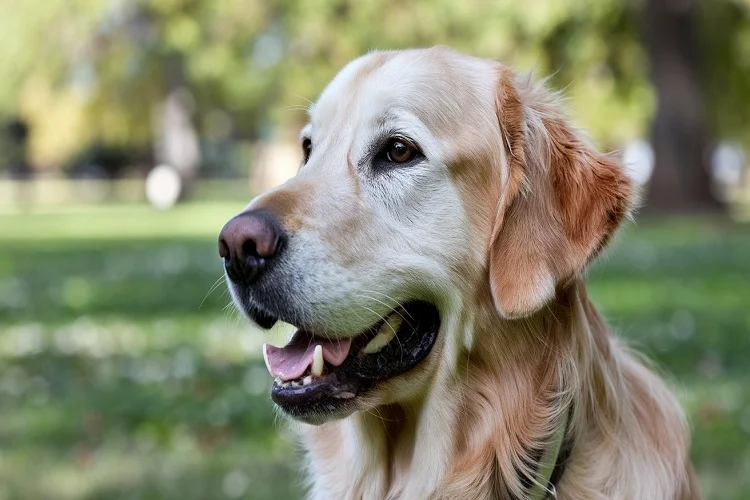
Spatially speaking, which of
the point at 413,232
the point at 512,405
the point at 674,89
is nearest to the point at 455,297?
the point at 413,232

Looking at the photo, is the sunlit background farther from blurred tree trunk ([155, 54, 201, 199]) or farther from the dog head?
the dog head

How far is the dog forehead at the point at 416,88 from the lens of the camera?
11.0ft

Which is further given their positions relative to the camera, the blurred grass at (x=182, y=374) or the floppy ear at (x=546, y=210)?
the blurred grass at (x=182, y=374)

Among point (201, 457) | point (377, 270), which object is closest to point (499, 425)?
point (377, 270)

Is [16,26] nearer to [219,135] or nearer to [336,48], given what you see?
[336,48]

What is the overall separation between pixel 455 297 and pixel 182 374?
15.7 feet

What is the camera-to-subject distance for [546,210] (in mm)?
3195

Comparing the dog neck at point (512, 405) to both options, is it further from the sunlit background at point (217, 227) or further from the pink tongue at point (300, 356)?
the sunlit background at point (217, 227)

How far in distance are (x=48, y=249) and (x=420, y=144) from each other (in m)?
17.3

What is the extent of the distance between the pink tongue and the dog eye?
0.69m

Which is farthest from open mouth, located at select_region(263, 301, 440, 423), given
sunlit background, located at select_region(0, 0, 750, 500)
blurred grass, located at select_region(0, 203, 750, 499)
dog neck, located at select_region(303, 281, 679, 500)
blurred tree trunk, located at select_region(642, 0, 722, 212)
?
blurred tree trunk, located at select_region(642, 0, 722, 212)

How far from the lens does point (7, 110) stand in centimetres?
4147

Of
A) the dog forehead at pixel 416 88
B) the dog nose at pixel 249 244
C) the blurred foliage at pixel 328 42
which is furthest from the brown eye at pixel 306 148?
the blurred foliage at pixel 328 42

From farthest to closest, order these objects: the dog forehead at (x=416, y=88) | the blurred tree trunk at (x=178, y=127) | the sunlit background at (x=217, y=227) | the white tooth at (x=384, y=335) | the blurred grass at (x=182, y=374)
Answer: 1. the blurred tree trunk at (x=178, y=127)
2. the sunlit background at (x=217, y=227)
3. the blurred grass at (x=182, y=374)
4. the dog forehead at (x=416, y=88)
5. the white tooth at (x=384, y=335)
